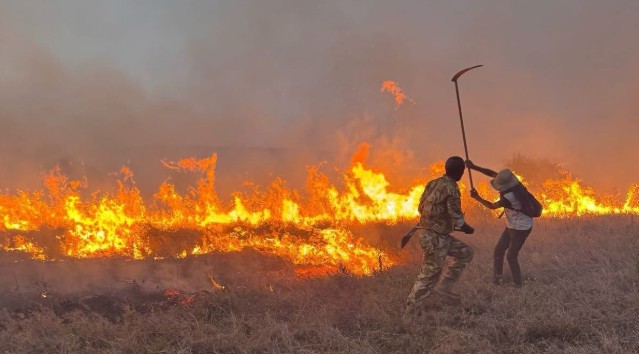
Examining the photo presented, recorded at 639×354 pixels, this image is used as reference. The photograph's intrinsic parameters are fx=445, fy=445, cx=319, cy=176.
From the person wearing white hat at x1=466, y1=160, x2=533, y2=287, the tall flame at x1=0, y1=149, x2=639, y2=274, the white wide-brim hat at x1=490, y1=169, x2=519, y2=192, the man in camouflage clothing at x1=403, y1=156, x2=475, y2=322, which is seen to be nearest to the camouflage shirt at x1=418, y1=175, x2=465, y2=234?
the man in camouflage clothing at x1=403, y1=156, x2=475, y2=322

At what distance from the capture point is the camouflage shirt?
564 cm

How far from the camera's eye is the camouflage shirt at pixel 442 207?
564 cm

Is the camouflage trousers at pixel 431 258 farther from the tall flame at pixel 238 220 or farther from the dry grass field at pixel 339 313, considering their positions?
the tall flame at pixel 238 220

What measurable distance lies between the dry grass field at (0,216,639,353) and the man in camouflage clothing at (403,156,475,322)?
35 cm

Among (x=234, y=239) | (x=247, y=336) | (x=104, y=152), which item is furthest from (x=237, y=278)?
(x=104, y=152)

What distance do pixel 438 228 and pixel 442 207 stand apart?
0.28 m

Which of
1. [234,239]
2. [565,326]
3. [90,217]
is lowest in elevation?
[565,326]

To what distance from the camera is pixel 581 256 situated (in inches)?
340

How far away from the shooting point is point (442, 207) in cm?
573

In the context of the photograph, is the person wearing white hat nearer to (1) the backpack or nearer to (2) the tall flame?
(1) the backpack

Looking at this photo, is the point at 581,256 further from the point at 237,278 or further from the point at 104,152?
the point at 104,152

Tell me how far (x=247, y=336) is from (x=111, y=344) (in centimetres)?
146

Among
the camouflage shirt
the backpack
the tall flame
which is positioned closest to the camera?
the camouflage shirt

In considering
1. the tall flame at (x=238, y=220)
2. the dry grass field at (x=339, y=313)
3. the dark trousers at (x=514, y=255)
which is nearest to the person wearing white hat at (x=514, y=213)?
the dark trousers at (x=514, y=255)
